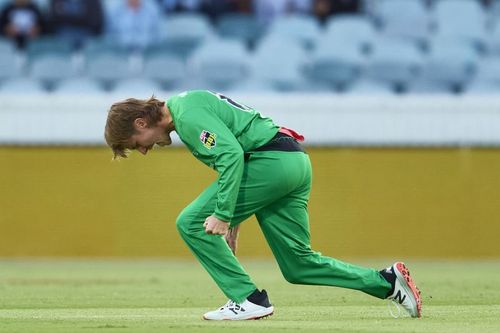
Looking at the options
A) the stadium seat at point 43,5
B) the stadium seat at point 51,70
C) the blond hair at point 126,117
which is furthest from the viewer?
the stadium seat at point 43,5

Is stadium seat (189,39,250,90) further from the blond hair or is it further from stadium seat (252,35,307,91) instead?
the blond hair

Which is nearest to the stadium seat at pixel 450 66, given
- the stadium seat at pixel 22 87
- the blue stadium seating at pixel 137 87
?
the blue stadium seating at pixel 137 87

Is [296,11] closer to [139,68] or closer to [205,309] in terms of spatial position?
[139,68]

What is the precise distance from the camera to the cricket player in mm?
8133

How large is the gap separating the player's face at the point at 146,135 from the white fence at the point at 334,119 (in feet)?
32.6

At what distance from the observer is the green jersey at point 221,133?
8062mm

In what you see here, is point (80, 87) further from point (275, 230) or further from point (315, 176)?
point (275, 230)

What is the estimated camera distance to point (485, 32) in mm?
21031

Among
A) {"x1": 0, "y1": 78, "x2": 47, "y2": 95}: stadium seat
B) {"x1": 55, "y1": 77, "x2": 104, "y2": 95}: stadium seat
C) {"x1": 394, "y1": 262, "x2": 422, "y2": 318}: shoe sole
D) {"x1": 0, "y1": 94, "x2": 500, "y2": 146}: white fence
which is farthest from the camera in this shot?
{"x1": 0, "y1": 78, "x2": 47, "y2": 95}: stadium seat

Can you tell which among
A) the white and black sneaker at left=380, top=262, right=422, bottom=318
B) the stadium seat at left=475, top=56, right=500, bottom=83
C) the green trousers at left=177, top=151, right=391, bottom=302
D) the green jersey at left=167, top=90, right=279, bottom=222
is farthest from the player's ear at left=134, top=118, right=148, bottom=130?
the stadium seat at left=475, top=56, right=500, bottom=83

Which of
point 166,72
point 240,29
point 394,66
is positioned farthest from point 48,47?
point 394,66

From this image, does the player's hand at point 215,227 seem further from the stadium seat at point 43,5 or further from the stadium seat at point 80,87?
the stadium seat at point 43,5

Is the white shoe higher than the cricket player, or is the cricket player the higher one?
the cricket player

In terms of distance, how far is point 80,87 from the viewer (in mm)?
19500
